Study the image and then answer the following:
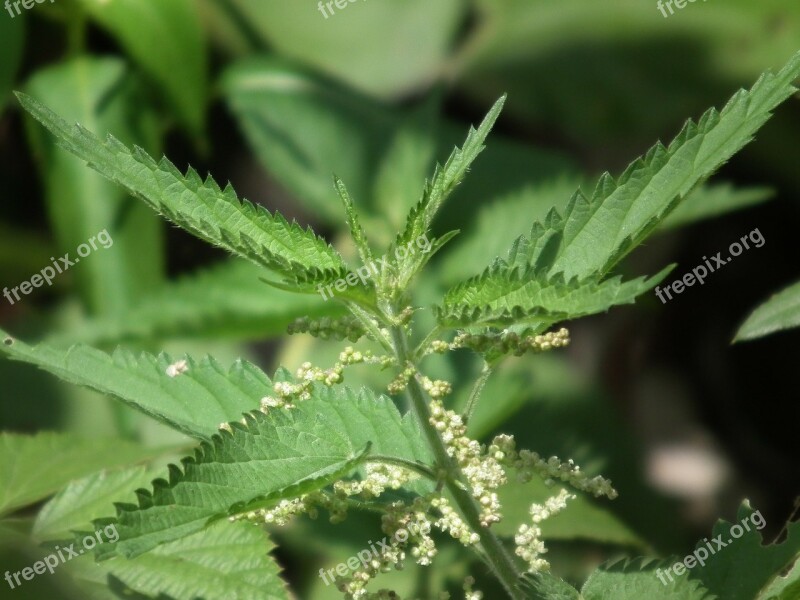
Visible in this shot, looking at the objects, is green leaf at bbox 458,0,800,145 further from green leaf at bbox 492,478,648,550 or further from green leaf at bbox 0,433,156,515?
green leaf at bbox 0,433,156,515

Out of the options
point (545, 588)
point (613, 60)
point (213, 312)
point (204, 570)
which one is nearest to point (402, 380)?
point (545, 588)

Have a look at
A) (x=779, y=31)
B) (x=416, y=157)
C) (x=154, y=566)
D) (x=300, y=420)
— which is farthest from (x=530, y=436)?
(x=779, y=31)

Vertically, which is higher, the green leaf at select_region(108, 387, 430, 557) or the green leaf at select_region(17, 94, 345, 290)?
the green leaf at select_region(17, 94, 345, 290)

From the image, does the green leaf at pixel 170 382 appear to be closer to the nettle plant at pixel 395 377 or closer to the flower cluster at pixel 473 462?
the nettle plant at pixel 395 377

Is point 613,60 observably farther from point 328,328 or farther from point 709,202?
point 328,328

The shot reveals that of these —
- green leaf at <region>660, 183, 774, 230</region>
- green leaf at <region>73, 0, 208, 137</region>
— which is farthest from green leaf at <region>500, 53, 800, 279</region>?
green leaf at <region>73, 0, 208, 137</region>

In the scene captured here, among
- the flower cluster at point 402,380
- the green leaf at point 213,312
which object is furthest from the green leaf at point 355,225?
the green leaf at point 213,312
